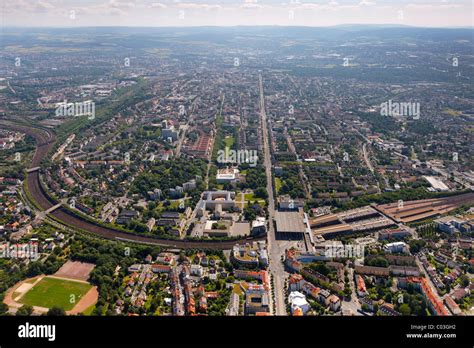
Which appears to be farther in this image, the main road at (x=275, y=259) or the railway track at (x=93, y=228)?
the railway track at (x=93, y=228)

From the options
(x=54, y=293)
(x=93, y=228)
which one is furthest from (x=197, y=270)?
(x=93, y=228)

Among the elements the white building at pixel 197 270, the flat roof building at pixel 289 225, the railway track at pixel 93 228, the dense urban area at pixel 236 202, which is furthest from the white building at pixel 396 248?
the white building at pixel 197 270

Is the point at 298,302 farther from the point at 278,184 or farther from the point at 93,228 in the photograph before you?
the point at 278,184

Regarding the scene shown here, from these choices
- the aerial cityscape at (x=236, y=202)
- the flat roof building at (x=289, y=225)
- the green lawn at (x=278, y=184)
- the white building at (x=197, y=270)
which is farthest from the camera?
the green lawn at (x=278, y=184)

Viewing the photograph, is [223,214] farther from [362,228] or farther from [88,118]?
[88,118]

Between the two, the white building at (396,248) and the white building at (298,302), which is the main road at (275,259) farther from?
the white building at (396,248)
